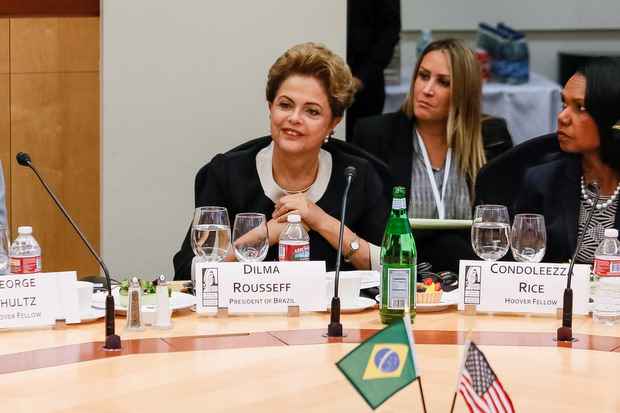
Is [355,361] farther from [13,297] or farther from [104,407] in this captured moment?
[13,297]

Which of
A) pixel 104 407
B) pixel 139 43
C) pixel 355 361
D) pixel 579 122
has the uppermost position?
pixel 139 43

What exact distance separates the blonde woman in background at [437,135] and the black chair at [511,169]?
1.17 feet

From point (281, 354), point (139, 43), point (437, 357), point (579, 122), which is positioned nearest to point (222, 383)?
point (281, 354)

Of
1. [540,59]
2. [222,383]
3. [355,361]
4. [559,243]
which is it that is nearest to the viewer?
[355,361]

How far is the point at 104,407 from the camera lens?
218 cm

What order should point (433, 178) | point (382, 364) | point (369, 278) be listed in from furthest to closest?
1. point (433, 178)
2. point (369, 278)
3. point (382, 364)

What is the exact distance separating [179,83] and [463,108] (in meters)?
1.11

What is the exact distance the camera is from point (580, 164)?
11.8ft

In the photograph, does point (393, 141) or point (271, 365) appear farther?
point (393, 141)

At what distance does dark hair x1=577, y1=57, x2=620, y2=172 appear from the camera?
11.7 feet

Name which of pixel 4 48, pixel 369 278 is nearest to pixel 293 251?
pixel 369 278

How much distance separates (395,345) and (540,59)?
4940 millimetres

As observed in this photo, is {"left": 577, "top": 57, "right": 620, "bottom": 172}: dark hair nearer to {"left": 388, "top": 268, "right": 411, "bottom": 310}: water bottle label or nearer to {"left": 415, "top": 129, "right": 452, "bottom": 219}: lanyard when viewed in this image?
{"left": 415, "top": 129, "right": 452, "bottom": 219}: lanyard

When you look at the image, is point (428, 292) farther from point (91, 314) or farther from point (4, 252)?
point (4, 252)
